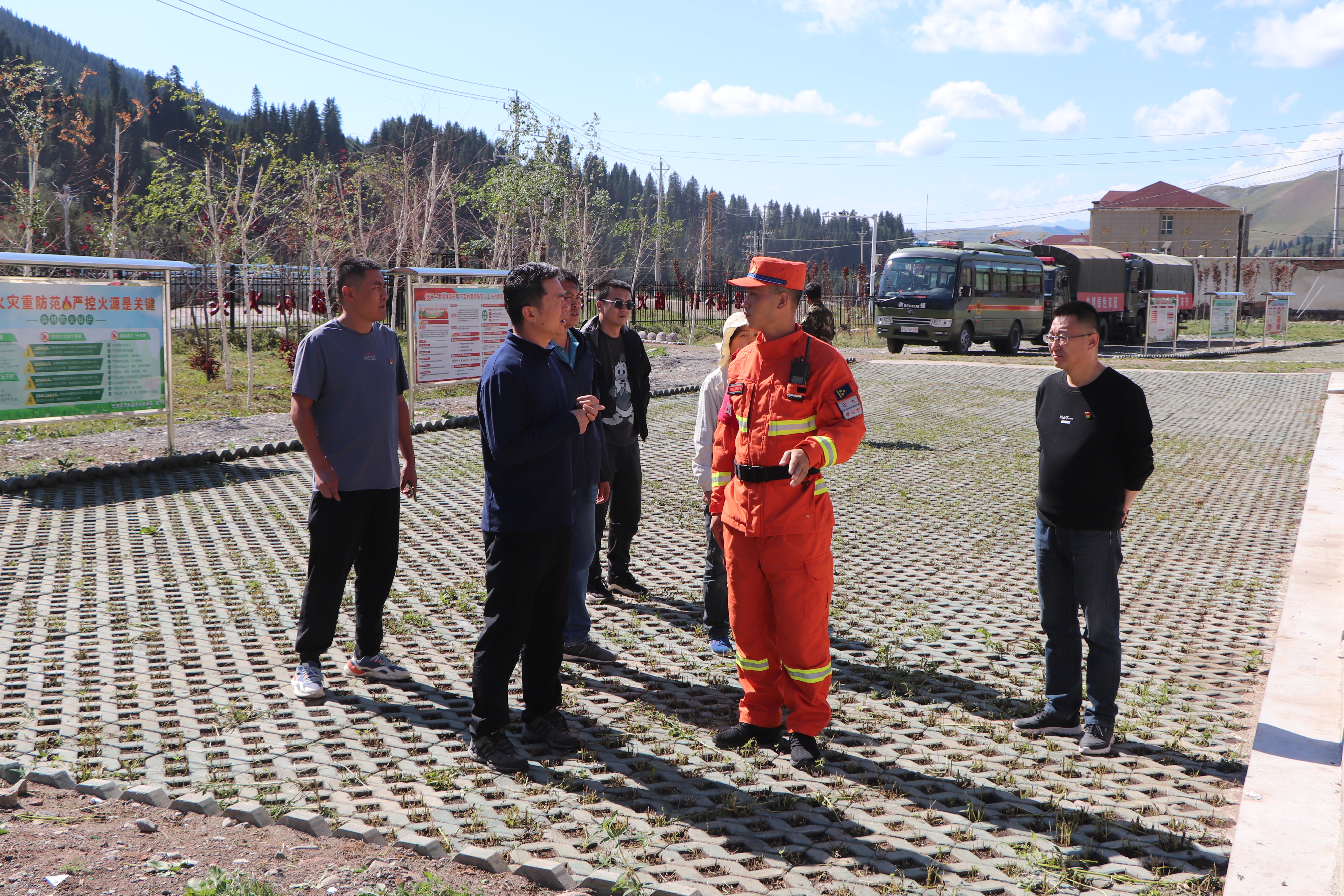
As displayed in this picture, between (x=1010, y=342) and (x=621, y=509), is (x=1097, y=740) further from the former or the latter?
(x=1010, y=342)

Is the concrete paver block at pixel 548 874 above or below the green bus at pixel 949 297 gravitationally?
below

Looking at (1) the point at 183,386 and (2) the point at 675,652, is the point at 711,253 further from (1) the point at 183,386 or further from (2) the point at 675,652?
(2) the point at 675,652

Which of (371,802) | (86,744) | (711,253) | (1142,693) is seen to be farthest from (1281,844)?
(711,253)

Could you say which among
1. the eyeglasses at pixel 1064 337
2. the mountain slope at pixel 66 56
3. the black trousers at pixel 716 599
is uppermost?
the mountain slope at pixel 66 56

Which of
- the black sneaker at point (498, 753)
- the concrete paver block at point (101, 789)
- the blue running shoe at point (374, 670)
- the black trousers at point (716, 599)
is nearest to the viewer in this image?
the concrete paver block at point (101, 789)

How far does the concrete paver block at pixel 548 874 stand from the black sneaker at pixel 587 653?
6.62 ft

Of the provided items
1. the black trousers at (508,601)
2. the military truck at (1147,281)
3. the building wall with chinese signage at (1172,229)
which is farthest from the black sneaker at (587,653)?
the building wall with chinese signage at (1172,229)

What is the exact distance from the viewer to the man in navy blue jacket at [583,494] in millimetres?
4762

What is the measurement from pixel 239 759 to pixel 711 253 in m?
50.8

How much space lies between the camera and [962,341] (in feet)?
99.0

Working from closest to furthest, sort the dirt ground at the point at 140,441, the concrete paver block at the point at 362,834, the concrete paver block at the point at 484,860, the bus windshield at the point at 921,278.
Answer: the concrete paver block at the point at 484,860 → the concrete paver block at the point at 362,834 → the dirt ground at the point at 140,441 → the bus windshield at the point at 921,278

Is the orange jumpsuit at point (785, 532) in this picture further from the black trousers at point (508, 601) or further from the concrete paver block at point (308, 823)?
the concrete paver block at point (308, 823)

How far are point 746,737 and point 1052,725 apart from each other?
1329 millimetres

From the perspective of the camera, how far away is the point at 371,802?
346 centimetres
